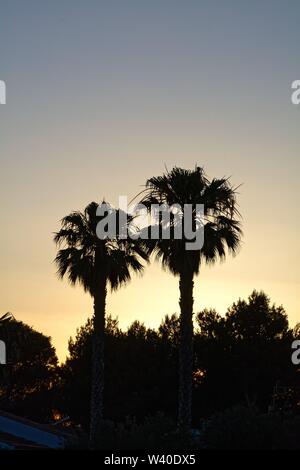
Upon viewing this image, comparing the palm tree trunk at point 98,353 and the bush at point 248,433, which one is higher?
the palm tree trunk at point 98,353

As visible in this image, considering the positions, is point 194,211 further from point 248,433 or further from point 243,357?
point 243,357

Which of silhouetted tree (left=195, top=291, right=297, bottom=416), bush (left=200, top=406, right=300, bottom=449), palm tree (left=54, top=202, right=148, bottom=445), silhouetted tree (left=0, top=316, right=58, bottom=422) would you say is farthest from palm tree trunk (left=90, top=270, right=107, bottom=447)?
silhouetted tree (left=0, top=316, right=58, bottom=422)

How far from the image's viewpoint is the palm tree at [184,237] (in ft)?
120

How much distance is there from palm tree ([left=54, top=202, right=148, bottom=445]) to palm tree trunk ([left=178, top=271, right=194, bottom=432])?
7.45 m

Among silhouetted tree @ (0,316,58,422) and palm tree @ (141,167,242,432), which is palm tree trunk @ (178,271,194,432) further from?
silhouetted tree @ (0,316,58,422)

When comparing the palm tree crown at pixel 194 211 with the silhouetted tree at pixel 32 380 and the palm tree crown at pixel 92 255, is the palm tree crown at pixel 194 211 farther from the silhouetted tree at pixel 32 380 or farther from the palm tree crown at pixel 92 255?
the silhouetted tree at pixel 32 380

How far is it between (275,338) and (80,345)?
17165 millimetres

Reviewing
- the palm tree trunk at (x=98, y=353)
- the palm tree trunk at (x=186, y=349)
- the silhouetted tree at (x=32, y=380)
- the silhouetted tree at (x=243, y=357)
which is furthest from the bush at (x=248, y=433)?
the silhouetted tree at (x=32, y=380)

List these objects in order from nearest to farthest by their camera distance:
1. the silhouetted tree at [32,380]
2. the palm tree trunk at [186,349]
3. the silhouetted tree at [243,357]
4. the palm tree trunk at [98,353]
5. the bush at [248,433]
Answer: the bush at [248,433], the palm tree trunk at [186,349], the palm tree trunk at [98,353], the silhouetted tree at [243,357], the silhouetted tree at [32,380]

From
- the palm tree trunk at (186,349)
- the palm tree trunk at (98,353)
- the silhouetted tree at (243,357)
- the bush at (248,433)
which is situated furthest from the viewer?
the silhouetted tree at (243,357)

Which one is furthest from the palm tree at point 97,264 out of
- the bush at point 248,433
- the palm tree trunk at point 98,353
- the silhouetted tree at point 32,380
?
the silhouetted tree at point 32,380

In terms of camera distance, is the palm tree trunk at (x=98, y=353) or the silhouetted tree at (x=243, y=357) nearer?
the palm tree trunk at (x=98, y=353)

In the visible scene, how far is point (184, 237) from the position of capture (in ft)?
123

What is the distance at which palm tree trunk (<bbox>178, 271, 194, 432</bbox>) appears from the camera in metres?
35.8
